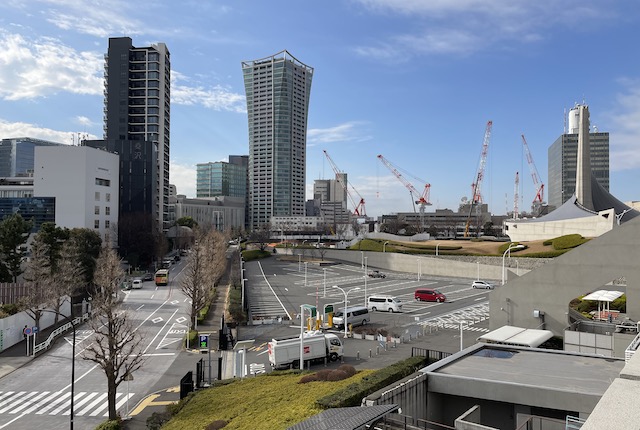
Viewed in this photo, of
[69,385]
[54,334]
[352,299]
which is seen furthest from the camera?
[352,299]

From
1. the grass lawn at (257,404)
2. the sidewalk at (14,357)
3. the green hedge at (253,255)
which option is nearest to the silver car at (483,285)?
the grass lawn at (257,404)

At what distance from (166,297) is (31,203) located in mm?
31858

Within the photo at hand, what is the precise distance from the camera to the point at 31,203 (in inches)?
2584

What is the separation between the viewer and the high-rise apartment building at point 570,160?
155875mm

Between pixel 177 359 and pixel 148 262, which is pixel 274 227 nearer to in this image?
pixel 148 262

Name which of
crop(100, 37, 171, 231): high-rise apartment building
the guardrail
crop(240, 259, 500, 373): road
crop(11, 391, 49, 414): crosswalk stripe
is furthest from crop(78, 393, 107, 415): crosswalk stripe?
crop(100, 37, 171, 231): high-rise apartment building

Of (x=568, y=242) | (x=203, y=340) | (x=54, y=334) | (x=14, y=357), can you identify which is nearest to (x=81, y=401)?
(x=203, y=340)

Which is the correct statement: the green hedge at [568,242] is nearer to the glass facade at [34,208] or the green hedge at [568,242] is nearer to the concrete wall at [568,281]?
the concrete wall at [568,281]

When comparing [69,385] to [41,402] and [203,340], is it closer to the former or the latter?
[41,402]

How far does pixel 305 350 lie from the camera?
76.7 feet

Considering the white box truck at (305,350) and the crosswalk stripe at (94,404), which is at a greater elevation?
the white box truck at (305,350)

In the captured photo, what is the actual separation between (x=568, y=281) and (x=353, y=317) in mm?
16212

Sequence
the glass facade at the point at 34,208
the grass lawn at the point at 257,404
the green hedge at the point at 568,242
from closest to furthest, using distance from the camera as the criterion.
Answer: the grass lawn at the point at 257,404
the green hedge at the point at 568,242
the glass facade at the point at 34,208

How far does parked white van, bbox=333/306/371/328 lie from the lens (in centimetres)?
3334
